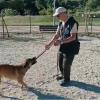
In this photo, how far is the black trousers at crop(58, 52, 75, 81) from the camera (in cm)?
853

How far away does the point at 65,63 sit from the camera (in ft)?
28.1

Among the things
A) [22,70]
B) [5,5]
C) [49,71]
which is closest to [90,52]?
[49,71]

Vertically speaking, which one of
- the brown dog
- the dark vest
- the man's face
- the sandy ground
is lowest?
the sandy ground

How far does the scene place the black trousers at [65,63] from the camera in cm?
853

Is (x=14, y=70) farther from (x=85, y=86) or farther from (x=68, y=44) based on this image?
(x=85, y=86)

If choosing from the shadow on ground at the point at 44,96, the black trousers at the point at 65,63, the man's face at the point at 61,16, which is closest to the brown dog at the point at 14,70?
the shadow on ground at the point at 44,96

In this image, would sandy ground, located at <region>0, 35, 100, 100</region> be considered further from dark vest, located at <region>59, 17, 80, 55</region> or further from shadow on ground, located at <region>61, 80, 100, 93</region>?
dark vest, located at <region>59, 17, 80, 55</region>

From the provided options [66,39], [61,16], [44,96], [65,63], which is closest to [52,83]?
[65,63]

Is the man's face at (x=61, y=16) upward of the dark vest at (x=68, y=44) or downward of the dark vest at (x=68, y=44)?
upward

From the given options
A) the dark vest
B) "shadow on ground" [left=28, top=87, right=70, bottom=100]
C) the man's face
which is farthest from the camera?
the dark vest

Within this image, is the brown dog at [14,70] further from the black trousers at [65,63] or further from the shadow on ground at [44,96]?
the black trousers at [65,63]

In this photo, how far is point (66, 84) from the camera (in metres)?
8.92

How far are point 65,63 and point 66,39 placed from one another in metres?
0.60

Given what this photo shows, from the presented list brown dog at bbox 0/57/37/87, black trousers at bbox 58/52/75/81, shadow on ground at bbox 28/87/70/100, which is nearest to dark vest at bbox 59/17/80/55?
black trousers at bbox 58/52/75/81
